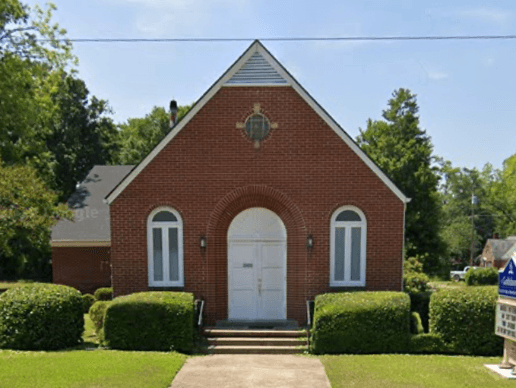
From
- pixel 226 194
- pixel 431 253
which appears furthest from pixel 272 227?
pixel 431 253

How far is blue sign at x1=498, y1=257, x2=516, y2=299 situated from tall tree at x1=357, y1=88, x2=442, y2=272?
27.8m

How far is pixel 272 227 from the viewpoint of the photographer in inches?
497

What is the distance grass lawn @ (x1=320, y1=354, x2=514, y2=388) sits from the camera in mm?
8141

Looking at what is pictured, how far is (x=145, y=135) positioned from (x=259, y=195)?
1287 inches

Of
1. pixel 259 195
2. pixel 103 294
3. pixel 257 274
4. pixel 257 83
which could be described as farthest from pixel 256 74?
pixel 103 294

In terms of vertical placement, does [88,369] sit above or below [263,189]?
below

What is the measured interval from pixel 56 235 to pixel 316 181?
12395mm

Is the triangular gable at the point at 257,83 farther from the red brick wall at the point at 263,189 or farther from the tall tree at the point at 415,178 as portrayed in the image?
the tall tree at the point at 415,178

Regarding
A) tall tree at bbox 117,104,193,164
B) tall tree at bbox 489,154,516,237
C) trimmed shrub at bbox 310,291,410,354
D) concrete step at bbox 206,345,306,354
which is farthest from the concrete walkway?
tall tree at bbox 489,154,516,237

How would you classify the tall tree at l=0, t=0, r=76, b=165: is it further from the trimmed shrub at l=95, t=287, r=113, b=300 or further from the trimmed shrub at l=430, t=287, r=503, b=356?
the trimmed shrub at l=430, t=287, r=503, b=356

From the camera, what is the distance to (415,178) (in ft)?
128

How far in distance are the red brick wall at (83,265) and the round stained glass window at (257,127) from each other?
981cm

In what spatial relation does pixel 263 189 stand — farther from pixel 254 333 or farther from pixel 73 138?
pixel 73 138

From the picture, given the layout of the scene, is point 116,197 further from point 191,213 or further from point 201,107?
point 201,107
